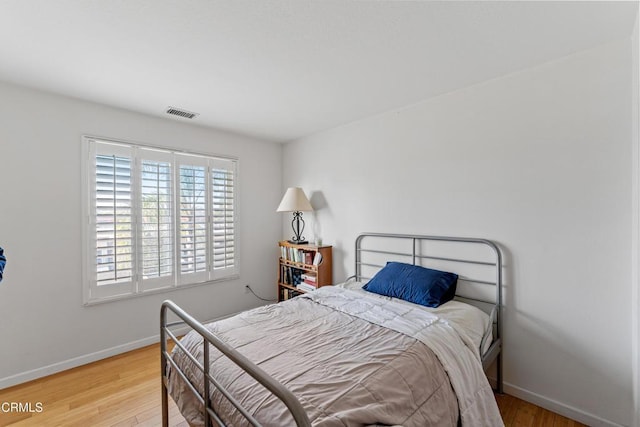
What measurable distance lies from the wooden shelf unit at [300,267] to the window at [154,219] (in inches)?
25.3

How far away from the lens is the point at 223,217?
3.52 metres

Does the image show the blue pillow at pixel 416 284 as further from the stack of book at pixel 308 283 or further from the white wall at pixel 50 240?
the white wall at pixel 50 240

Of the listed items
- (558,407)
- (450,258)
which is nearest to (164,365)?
(450,258)

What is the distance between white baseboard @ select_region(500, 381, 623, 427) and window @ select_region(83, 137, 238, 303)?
303cm

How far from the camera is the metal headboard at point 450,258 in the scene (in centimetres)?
215

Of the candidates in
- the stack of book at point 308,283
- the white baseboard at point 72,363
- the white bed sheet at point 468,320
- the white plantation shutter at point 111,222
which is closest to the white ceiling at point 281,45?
the white plantation shutter at point 111,222

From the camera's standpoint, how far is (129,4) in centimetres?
141

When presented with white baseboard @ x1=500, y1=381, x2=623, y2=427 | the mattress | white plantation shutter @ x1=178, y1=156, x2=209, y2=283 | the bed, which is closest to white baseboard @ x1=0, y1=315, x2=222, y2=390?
white plantation shutter @ x1=178, y1=156, x2=209, y2=283

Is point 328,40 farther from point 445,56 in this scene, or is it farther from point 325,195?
point 325,195

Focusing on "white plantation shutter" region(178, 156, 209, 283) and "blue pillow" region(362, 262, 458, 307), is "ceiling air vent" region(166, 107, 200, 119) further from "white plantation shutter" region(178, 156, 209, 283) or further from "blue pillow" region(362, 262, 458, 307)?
"blue pillow" region(362, 262, 458, 307)

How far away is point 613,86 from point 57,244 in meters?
4.35

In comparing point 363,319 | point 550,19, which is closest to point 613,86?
point 550,19

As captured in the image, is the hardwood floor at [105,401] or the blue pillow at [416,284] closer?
the hardwood floor at [105,401]

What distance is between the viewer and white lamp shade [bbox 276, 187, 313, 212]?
11.2ft
